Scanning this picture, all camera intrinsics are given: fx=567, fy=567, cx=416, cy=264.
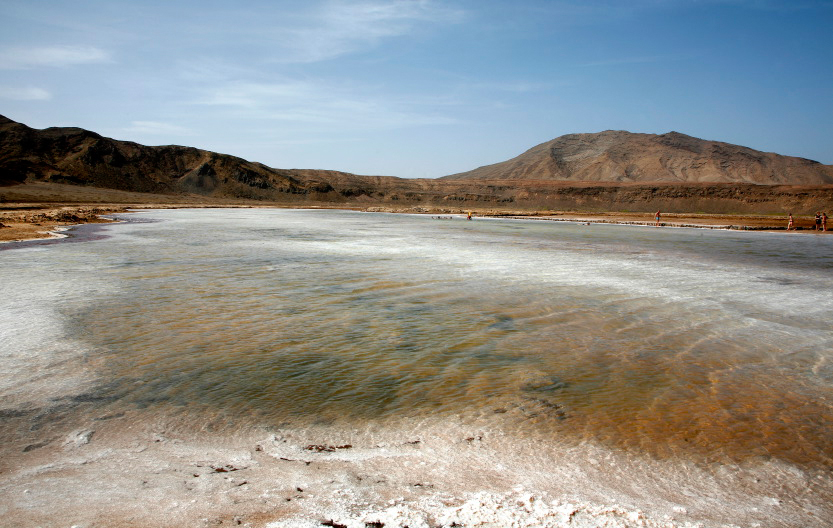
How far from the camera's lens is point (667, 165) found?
154 m

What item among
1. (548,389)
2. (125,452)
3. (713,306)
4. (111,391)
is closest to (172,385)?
(111,391)

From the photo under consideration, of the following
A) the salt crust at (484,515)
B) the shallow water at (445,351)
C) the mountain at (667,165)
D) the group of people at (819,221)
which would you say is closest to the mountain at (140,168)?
the mountain at (667,165)

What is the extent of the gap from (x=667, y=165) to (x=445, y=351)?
542 feet

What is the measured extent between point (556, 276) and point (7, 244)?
16.8 m

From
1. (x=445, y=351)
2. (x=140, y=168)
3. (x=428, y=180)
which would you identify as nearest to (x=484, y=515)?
(x=445, y=351)

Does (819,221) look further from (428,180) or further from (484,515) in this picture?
(428,180)

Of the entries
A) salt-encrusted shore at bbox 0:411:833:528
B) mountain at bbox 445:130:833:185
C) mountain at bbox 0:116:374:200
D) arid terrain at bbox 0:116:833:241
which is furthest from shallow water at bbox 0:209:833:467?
mountain at bbox 445:130:833:185

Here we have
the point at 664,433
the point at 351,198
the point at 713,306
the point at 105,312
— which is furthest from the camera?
the point at 351,198

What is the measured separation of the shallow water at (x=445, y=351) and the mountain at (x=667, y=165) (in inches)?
4970

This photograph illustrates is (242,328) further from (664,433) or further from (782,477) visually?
(782,477)

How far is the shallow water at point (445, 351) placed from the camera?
177 inches

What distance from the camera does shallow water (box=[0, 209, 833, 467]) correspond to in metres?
4.49

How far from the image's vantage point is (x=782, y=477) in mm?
3555

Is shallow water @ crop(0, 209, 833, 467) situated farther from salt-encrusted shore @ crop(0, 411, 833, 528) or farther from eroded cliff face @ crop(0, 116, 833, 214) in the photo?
eroded cliff face @ crop(0, 116, 833, 214)
